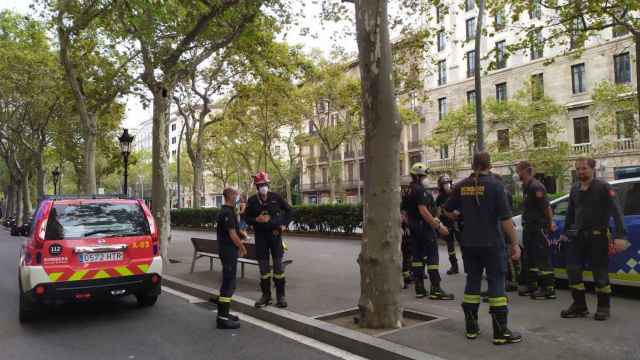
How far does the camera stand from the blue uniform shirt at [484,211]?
4.86m

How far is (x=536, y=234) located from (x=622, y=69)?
30.3 metres

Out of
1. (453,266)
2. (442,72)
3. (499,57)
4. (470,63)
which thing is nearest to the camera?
(453,266)

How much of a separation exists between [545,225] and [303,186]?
60061mm

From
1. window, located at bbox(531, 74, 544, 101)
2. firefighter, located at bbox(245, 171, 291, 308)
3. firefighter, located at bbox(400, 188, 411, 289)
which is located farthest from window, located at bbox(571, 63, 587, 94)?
firefighter, located at bbox(245, 171, 291, 308)

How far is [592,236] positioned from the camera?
5.73 metres

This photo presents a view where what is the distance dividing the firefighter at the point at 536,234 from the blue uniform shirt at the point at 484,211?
2243mm

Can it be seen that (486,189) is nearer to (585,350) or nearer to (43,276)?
(585,350)

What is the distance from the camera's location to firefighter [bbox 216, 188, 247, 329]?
610cm

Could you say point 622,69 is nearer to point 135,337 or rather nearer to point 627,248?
point 627,248

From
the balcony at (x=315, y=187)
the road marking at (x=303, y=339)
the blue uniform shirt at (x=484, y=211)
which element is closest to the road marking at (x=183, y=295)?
the road marking at (x=303, y=339)

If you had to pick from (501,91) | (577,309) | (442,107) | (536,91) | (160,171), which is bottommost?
(577,309)

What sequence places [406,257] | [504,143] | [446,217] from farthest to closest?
[504,143] < [446,217] < [406,257]

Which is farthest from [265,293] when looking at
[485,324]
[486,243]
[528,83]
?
[528,83]

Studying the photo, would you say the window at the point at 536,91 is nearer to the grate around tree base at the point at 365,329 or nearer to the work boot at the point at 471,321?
the grate around tree base at the point at 365,329
